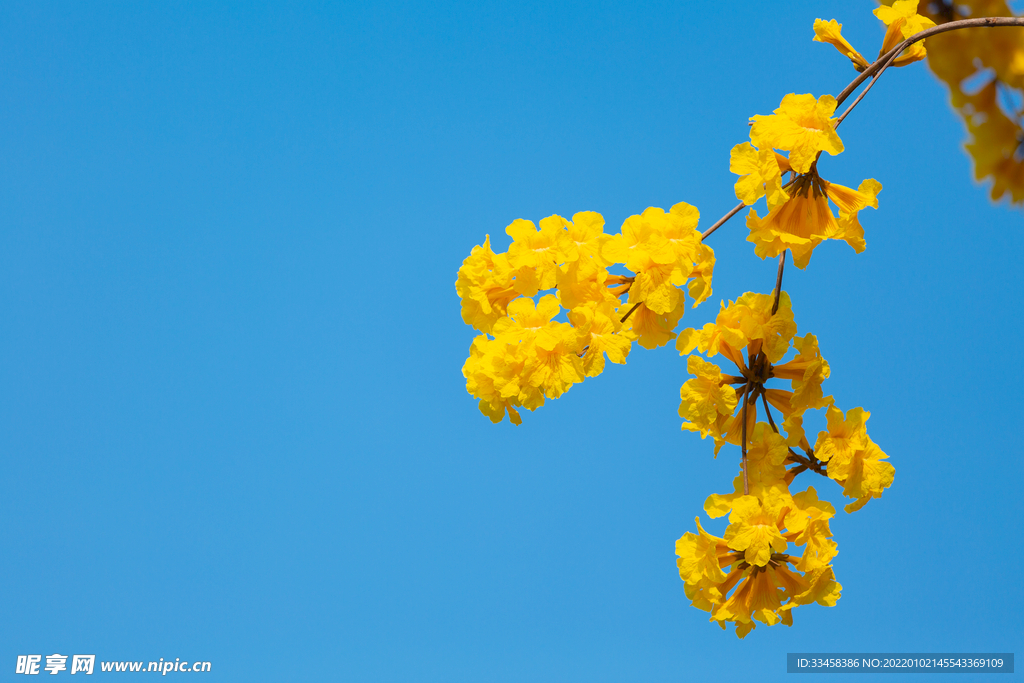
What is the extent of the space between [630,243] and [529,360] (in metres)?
0.18

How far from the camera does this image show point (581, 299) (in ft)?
3.01

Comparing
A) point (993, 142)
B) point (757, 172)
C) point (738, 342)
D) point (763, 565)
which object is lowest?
point (763, 565)

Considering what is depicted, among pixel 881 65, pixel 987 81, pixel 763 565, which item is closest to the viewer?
pixel 763 565

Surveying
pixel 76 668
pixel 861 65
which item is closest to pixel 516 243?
pixel 861 65

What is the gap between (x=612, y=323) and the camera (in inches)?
35.0

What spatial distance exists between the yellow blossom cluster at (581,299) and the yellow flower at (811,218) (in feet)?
0.22

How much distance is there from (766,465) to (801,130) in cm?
38

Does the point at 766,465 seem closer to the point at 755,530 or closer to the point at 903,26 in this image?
the point at 755,530

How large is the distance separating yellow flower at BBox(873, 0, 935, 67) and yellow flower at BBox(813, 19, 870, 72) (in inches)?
1.0

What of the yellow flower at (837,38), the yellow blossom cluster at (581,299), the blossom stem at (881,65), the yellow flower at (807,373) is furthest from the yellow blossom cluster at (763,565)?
the yellow flower at (837,38)

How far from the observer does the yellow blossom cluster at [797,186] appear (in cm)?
85

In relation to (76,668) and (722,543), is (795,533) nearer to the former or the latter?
(722,543)

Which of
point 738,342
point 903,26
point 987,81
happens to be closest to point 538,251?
point 738,342

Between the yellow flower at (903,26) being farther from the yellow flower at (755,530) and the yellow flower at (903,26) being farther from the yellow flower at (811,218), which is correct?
the yellow flower at (755,530)
